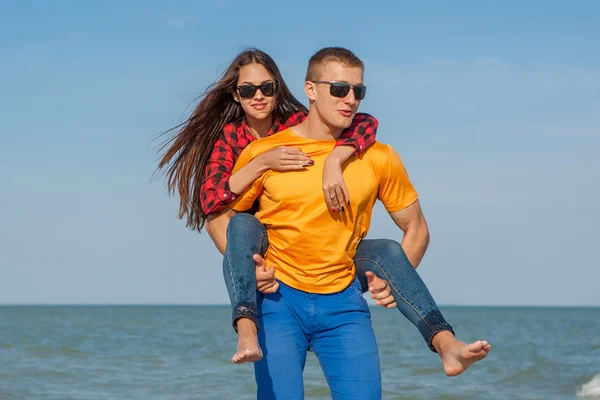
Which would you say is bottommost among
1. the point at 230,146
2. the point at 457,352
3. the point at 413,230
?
the point at 457,352

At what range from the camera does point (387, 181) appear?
3877 mm

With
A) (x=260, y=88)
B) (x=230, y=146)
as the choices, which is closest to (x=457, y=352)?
(x=230, y=146)

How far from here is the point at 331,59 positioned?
3824 millimetres

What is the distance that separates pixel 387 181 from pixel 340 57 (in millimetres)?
639

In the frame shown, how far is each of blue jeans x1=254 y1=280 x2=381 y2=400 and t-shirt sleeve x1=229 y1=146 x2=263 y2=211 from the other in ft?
1.49

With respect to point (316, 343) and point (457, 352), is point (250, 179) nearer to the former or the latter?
point (316, 343)

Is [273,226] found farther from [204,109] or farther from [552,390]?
[552,390]

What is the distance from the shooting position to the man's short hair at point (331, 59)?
3818mm

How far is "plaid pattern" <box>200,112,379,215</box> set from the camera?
3879mm

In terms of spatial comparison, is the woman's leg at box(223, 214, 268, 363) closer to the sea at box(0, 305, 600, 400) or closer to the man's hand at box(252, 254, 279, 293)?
the man's hand at box(252, 254, 279, 293)

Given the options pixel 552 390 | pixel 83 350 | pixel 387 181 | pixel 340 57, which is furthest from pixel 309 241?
pixel 83 350

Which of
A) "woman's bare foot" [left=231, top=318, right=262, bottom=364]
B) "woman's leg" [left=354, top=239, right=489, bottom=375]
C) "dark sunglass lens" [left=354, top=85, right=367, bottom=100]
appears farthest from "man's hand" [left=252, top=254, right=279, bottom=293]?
"dark sunglass lens" [left=354, top=85, right=367, bottom=100]

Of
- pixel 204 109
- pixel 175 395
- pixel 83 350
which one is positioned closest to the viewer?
pixel 204 109

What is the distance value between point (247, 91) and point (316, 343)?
1.42 meters
